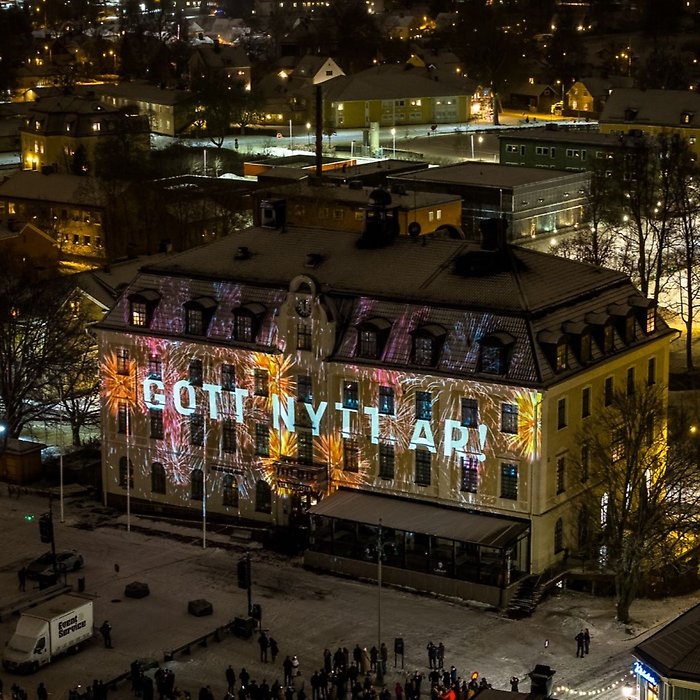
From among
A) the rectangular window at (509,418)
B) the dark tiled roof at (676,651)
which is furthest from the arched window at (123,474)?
the dark tiled roof at (676,651)

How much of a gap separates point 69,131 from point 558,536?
100279mm

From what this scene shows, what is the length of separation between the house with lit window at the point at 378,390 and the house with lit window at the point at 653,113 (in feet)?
258

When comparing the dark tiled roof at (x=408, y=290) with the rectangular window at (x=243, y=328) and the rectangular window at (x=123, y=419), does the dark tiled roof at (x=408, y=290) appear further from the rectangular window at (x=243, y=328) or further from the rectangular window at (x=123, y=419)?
the rectangular window at (x=123, y=419)

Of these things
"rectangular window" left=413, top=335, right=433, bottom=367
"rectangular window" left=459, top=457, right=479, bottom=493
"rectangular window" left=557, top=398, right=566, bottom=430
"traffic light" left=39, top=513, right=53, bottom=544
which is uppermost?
"rectangular window" left=413, top=335, right=433, bottom=367

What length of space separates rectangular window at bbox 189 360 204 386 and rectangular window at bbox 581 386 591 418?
15.7 meters

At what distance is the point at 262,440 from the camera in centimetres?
7356

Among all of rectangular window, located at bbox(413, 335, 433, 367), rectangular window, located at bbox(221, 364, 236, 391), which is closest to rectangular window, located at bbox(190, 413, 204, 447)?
rectangular window, located at bbox(221, 364, 236, 391)

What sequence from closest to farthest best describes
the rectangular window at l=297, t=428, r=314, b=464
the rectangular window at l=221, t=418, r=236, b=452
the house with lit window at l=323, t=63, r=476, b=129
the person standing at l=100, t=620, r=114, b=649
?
the person standing at l=100, t=620, r=114, b=649 < the rectangular window at l=297, t=428, r=314, b=464 < the rectangular window at l=221, t=418, r=236, b=452 < the house with lit window at l=323, t=63, r=476, b=129

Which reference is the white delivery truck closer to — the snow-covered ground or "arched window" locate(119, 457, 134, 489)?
the snow-covered ground

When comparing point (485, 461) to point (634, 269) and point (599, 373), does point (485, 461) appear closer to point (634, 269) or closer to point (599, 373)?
point (599, 373)

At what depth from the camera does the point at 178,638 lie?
2457 inches

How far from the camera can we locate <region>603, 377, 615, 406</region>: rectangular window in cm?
7094

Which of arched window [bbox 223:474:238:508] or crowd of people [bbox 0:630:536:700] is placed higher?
arched window [bbox 223:474:238:508]

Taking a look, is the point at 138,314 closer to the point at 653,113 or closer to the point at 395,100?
the point at 653,113
